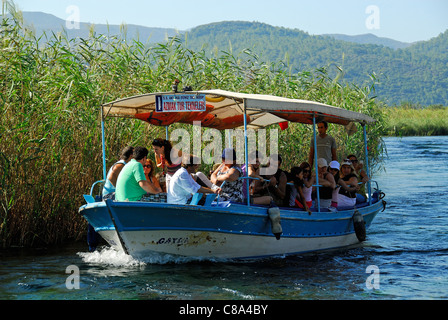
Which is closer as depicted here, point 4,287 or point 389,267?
point 4,287

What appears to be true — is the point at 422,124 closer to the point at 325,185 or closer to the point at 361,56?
the point at 325,185

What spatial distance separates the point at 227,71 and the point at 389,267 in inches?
230

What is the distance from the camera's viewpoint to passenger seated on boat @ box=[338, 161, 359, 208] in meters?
10.7

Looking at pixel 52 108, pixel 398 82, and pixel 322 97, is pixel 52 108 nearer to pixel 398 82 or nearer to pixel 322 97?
pixel 322 97

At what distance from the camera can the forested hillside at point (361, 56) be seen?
109m

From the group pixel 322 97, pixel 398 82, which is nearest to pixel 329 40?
pixel 398 82

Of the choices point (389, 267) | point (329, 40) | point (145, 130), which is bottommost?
point (389, 267)

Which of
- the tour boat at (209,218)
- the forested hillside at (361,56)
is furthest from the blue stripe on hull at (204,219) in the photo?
the forested hillside at (361,56)

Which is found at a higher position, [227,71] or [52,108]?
[227,71]

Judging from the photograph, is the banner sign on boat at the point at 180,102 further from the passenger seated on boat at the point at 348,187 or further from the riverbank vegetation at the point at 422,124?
the riverbank vegetation at the point at 422,124

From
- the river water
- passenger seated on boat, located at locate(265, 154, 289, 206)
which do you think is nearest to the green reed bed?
the river water

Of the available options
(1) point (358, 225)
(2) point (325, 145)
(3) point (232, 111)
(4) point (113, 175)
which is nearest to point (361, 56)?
(2) point (325, 145)

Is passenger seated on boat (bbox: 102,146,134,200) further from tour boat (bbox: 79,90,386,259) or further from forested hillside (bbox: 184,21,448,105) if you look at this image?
forested hillside (bbox: 184,21,448,105)

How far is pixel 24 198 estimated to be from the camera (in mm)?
9320
